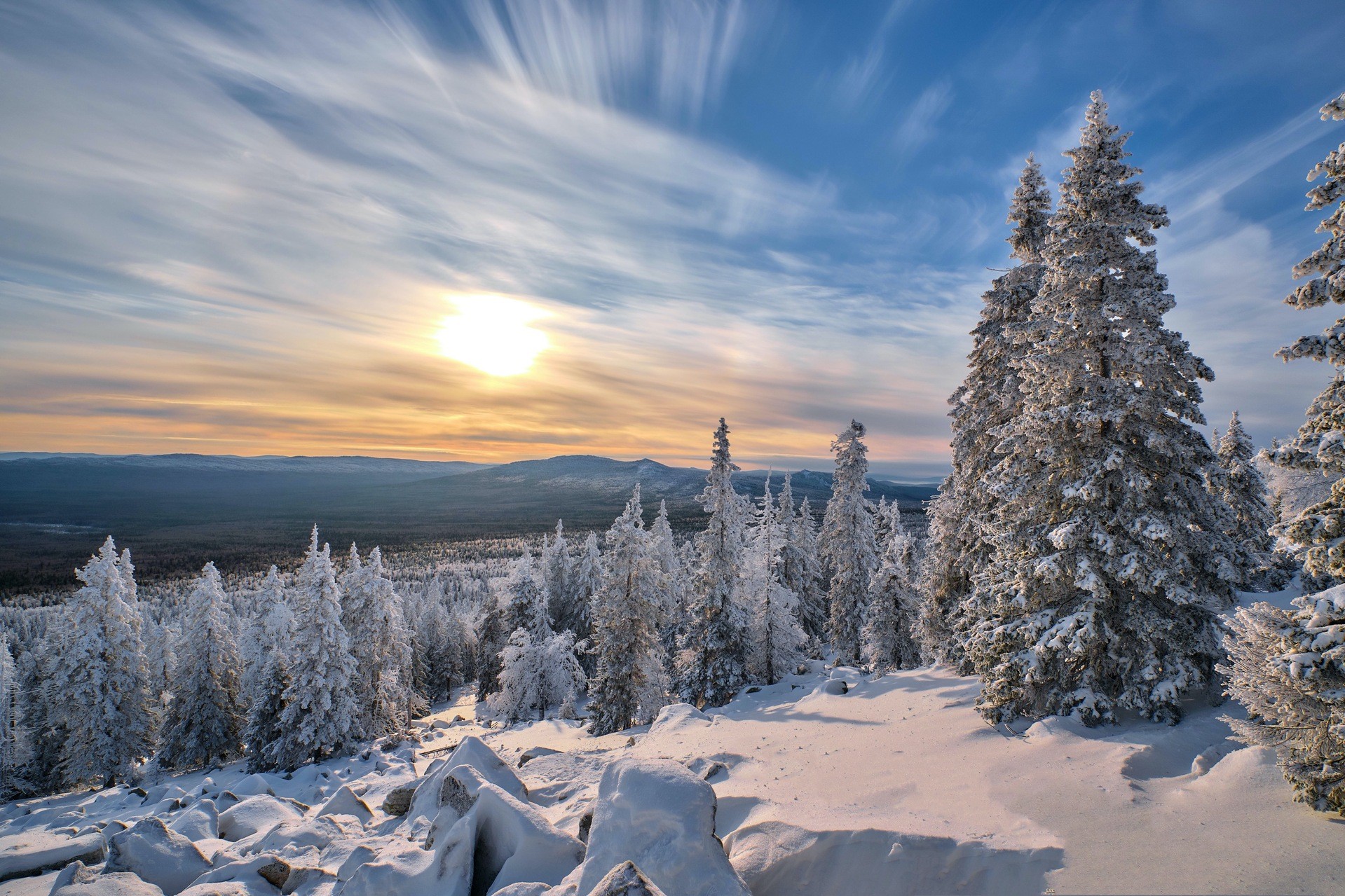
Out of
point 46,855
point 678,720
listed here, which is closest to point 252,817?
point 46,855

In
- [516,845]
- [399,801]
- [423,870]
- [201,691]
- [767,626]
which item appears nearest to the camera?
[423,870]

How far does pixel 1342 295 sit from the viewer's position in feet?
22.1

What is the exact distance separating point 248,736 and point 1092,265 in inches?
1645

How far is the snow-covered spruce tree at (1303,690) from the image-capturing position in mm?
6172

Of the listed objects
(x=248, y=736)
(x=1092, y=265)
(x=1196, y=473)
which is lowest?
(x=248, y=736)

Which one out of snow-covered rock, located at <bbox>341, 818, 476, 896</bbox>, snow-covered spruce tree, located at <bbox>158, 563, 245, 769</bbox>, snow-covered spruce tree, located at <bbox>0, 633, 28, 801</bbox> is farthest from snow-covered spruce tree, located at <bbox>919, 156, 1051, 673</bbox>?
snow-covered spruce tree, located at <bbox>0, 633, 28, 801</bbox>

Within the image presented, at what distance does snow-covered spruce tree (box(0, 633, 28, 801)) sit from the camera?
33.5 m

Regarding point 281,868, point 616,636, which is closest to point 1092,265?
point 281,868

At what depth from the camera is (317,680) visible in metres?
28.2

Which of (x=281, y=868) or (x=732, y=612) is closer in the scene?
(x=281, y=868)

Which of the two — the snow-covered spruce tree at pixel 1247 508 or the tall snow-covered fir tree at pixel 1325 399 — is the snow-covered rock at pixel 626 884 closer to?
the tall snow-covered fir tree at pixel 1325 399

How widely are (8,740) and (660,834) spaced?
2007 inches

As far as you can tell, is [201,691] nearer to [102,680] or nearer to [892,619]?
[102,680]

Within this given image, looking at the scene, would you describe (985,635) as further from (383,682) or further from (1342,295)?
(383,682)
